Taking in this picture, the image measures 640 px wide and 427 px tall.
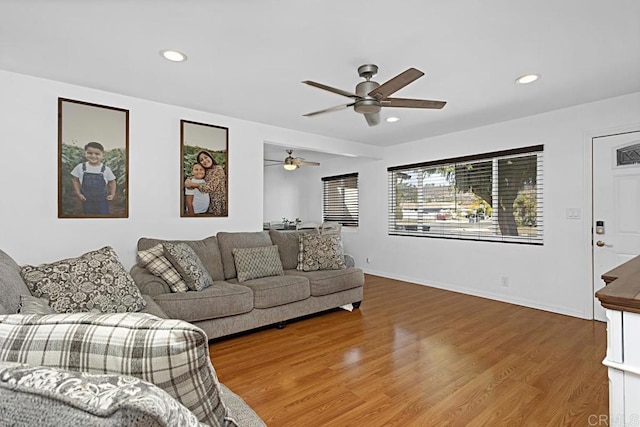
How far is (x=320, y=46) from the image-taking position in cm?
241

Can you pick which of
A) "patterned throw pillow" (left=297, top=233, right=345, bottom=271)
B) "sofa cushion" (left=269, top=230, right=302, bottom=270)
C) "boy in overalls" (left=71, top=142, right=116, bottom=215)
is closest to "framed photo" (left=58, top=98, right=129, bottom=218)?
"boy in overalls" (left=71, top=142, right=116, bottom=215)

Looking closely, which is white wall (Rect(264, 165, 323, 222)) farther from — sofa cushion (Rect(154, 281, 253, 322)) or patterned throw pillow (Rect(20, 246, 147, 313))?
patterned throw pillow (Rect(20, 246, 147, 313))

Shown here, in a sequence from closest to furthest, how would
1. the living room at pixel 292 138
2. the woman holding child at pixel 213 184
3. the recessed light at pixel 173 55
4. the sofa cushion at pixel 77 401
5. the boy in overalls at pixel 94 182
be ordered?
the sofa cushion at pixel 77 401, the living room at pixel 292 138, the recessed light at pixel 173 55, the boy in overalls at pixel 94 182, the woman holding child at pixel 213 184

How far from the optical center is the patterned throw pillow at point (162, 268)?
9.78 ft

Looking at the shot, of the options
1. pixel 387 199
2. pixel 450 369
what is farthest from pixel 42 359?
pixel 387 199

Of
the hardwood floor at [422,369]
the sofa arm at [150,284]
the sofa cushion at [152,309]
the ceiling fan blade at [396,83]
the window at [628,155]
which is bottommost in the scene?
the hardwood floor at [422,369]

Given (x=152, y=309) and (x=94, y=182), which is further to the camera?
(x=94, y=182)

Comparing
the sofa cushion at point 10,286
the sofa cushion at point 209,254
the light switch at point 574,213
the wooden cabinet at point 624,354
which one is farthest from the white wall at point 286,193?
the wooden cabinet at point 624,354

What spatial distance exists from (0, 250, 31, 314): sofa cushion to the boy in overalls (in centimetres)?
130

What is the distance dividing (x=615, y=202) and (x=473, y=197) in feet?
5.22

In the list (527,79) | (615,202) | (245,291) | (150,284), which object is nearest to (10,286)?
(150,284)

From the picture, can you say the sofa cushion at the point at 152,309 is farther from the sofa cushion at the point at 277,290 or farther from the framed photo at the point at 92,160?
the framed photo at the point at 92,160

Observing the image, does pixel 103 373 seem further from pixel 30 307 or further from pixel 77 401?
pixel 30 307

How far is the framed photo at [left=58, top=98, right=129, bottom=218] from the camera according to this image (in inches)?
124
